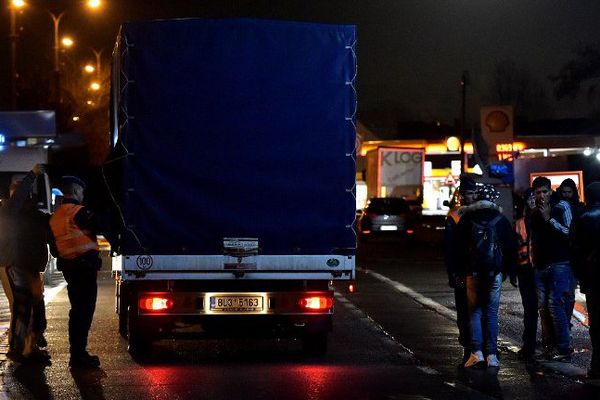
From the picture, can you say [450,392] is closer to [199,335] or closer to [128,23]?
[199,335]

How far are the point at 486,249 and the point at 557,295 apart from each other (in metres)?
1.08

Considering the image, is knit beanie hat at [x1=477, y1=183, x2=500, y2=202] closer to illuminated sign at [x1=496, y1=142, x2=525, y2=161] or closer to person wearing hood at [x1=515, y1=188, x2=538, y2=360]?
person wearing hood at [x1=515, y1=188, x2=538, y2=360]

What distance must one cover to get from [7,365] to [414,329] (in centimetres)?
534

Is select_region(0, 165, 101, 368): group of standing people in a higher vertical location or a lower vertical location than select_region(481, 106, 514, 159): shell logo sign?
lower

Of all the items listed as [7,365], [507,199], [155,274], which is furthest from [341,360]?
[507,199]

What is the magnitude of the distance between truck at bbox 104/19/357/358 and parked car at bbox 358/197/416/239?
3071cm

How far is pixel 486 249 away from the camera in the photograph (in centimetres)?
1114

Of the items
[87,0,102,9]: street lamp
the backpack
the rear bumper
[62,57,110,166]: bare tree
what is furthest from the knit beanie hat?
[62,57,110,166]: bare tree

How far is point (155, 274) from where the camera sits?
11.0m

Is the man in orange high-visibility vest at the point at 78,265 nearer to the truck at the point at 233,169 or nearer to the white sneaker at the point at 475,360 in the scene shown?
the truck at the point at 233,169

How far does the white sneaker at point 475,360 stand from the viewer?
1120 centimetres

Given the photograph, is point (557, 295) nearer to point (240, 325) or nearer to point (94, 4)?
point (240, 325)

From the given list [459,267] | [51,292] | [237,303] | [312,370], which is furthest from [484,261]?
[51,292]

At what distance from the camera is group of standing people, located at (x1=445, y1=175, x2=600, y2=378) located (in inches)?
423
